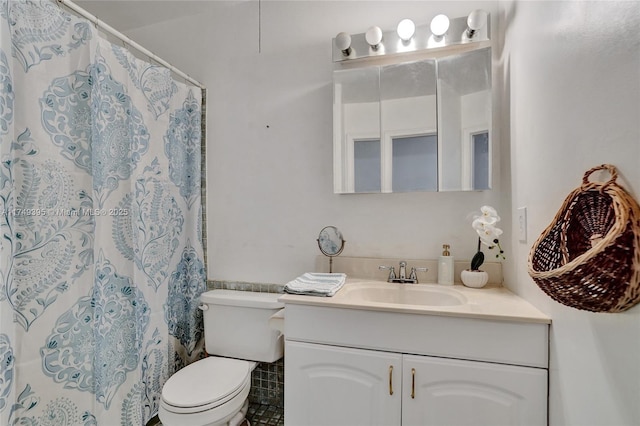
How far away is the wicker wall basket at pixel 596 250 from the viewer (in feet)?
1.75

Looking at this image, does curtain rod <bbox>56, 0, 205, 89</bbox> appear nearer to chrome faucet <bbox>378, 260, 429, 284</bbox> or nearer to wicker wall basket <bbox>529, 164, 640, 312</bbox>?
chrome faucet <bbox>378, 260, 429, 284</bbox>

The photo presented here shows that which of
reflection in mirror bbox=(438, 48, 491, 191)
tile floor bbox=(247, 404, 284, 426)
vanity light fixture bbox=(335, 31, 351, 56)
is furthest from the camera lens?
tile floor bbox=(247, 404, 284, 426)

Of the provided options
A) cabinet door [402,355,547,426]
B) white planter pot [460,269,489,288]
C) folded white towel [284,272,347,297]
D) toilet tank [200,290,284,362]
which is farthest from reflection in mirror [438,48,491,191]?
toilet tank [200,290,284,362]

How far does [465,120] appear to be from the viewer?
1473 millimetres

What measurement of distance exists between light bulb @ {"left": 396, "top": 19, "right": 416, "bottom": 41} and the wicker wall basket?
113 cm

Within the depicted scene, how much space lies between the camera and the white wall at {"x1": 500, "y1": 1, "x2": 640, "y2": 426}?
0.61m

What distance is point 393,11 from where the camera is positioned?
1.63m

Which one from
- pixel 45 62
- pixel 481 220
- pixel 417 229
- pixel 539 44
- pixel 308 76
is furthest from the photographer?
pixel 308 76

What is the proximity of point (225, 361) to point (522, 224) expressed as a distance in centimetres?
151

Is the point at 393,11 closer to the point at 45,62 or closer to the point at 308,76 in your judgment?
the point at 308,76

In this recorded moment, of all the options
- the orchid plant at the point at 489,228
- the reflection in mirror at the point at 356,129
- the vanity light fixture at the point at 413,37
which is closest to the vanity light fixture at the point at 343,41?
the vanity light fixture at the point at 413,37

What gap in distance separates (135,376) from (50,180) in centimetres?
94

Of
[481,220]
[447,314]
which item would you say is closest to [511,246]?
[481,220]

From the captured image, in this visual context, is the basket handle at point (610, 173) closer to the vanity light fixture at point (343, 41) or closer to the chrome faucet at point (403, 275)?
the chrome faucet at point (403, 275)
